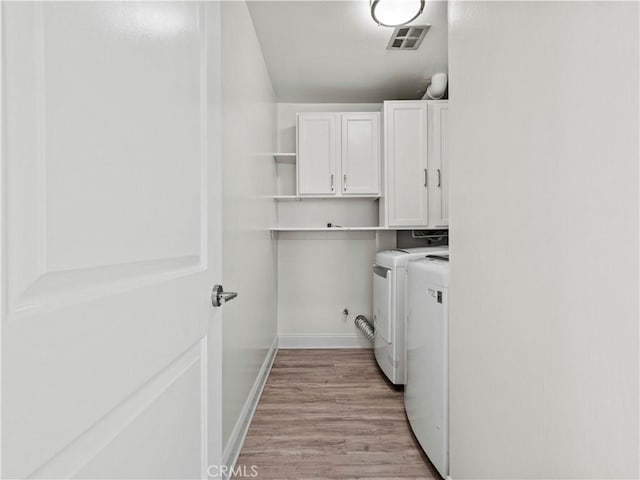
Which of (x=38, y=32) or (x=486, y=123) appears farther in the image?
(x=486, y=123)

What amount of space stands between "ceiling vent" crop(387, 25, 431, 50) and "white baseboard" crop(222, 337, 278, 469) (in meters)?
2.37

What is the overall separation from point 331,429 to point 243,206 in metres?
1.28

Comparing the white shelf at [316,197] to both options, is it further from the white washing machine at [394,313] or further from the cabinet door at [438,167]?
the white washing machine at [394,313]

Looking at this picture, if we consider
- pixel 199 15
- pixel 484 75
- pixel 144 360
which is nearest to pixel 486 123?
pixel 484 75

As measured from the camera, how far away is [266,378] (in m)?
2.84

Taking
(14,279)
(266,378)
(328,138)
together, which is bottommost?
(266,378)

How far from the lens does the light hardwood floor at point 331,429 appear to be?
5.66 ft

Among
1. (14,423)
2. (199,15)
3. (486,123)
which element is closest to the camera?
(14,423)

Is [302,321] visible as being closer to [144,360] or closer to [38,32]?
[144,360]

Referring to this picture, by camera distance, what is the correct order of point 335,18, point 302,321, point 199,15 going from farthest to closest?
point 302,321
point 335,18
point 199,15

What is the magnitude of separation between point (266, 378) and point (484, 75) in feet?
7.97

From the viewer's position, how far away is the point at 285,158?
3.48m

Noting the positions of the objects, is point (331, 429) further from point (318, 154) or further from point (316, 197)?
point (318, 154)

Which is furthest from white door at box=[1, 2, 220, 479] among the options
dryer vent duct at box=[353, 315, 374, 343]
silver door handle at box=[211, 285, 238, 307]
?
dryer vent duct at box=[353, 315, 374, 343]
